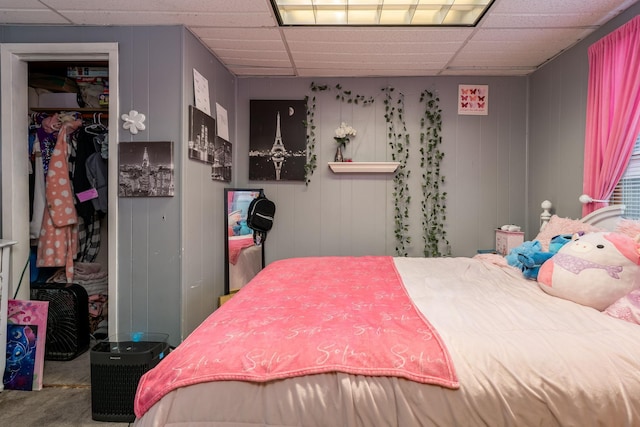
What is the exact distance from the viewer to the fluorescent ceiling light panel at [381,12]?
2.17 meters

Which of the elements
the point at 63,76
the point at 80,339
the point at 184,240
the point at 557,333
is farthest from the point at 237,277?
the point at 557,333

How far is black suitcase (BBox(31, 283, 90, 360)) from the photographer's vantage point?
2.53m

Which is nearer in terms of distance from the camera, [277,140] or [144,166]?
[144,166]

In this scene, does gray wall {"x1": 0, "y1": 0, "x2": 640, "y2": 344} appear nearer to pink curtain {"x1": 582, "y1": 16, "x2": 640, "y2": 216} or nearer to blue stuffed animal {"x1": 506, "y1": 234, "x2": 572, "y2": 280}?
pink curtain {"x1": 582, "y1": 16, "x2": 640, "y2": 216}

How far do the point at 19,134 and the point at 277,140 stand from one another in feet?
6.45

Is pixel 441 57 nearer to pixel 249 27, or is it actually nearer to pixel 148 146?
pixel 249 27

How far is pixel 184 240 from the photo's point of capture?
2377 mm

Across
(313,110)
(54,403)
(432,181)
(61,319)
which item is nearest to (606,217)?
(432,181)

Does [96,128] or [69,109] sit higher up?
[69,109]

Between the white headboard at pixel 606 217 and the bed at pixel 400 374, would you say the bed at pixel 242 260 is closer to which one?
the bed at pixel 400 374

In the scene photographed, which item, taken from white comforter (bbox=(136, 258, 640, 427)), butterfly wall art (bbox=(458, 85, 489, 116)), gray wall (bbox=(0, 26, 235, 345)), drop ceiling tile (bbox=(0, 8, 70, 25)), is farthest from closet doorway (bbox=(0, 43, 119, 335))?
butterfly wall art (bbox=(458, 85, 489, 116))

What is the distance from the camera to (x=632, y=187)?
2172 mm

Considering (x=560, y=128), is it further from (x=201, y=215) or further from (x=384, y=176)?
A: (x=201, y=215)

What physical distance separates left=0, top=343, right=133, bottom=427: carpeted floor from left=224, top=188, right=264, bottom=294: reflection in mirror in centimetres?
127
